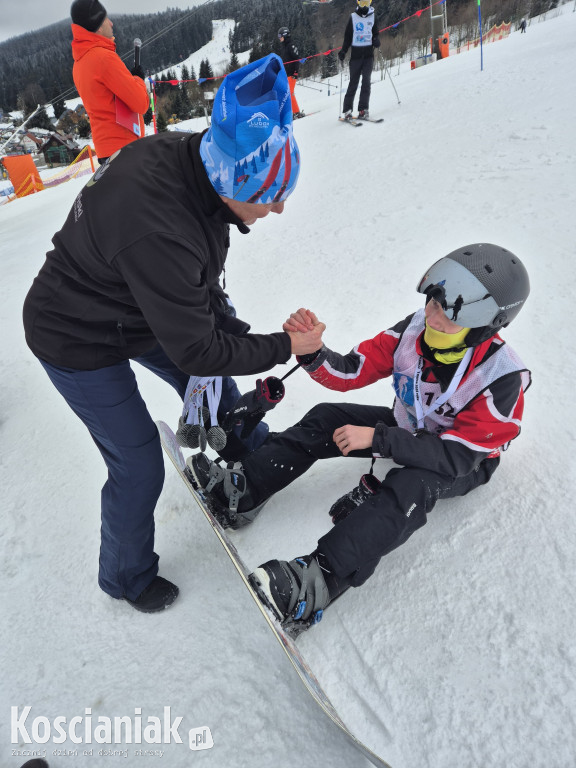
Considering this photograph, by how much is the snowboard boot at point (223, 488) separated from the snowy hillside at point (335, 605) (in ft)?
0.38

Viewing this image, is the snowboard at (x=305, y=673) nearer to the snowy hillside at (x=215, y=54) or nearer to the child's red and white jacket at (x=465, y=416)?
the child's red and white jacket at (x=465, y=416)

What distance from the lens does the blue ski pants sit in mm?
1712

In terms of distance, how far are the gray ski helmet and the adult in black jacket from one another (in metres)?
0.66

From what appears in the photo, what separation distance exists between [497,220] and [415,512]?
3573 millimetres

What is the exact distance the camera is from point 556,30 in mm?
10211

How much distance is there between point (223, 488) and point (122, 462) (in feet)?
1.78

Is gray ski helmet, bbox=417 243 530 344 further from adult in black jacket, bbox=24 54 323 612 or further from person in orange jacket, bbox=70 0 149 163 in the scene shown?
person in orange jacket, bbox=70 0 149 163

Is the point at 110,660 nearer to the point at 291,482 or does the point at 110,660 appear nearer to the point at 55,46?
the point at 291,482

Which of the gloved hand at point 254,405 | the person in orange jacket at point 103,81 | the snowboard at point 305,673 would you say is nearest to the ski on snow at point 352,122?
the person in orange jacket at point 103,81

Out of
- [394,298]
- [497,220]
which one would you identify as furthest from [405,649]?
[497,220]

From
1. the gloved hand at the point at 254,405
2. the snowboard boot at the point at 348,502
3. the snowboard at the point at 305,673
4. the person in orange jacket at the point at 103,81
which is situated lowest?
the snowboard boot at the point at 348,502

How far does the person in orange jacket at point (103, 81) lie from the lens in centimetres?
360

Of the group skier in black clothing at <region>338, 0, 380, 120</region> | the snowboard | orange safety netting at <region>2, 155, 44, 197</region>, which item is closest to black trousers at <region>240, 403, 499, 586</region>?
the snowboard

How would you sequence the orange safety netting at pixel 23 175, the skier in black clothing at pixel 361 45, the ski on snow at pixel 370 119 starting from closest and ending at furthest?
the skier in black clothing at pixel 361 45 < the ski on snow at pixel 370 119 < the orange safety netting at pixel 23 175
